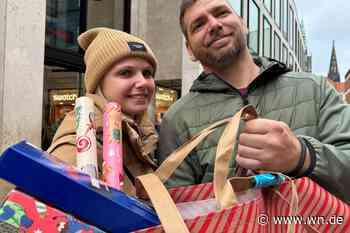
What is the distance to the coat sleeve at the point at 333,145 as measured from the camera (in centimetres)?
133

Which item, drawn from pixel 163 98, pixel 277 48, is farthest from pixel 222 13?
pixel 277 48

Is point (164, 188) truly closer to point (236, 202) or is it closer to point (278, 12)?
point (236, 202)

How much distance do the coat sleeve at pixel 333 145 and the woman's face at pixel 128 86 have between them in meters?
0.83

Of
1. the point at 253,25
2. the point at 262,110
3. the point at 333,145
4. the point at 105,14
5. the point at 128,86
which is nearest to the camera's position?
the point at 333,145

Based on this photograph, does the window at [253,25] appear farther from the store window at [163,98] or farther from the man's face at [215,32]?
the man's face at [215,32]

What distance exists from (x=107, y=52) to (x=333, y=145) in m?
1.11

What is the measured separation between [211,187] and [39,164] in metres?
0.52

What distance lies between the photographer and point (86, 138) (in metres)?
1.28

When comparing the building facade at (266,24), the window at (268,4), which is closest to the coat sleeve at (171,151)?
the building facade at (266,24)

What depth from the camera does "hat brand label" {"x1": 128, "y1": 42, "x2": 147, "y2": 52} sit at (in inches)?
84.0

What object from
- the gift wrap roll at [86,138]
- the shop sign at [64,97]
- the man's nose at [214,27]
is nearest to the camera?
the gift wrap roll at [86,138]

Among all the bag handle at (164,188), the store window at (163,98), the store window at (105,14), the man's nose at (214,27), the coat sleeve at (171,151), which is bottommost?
the store window at (163,98)

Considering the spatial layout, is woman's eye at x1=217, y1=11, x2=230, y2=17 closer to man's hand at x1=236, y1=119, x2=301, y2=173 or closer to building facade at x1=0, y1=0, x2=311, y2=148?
man's hand at x1=236, y1=119, x2=301, y2=173

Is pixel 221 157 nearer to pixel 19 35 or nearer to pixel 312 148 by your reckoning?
pixel 312 148
